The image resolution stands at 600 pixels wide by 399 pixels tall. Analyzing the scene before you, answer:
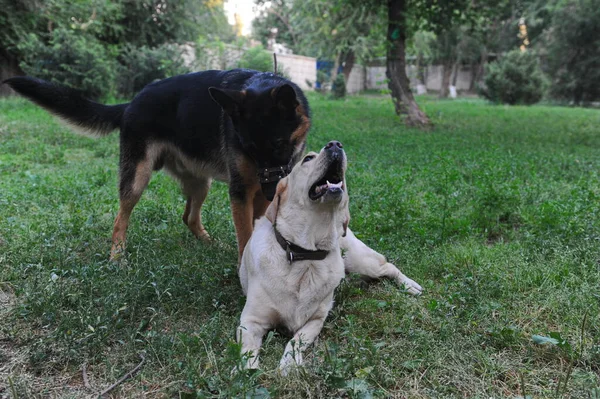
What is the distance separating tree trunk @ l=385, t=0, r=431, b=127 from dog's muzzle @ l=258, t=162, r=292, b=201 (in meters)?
10.0

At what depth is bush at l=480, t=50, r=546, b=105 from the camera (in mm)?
25297

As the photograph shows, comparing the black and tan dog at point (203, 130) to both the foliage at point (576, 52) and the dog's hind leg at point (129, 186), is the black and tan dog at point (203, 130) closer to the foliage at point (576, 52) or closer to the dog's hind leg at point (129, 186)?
the dog's hind leg at point (129, 186)

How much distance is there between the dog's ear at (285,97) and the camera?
137 inches

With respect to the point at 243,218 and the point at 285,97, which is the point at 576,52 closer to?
the point at 285,97

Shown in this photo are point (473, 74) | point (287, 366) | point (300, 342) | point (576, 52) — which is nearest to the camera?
point (287, 366)

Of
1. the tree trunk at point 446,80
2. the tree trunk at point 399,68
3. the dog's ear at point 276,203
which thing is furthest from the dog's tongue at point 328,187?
the tree trunk at point 446,80

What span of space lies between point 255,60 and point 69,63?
810cm

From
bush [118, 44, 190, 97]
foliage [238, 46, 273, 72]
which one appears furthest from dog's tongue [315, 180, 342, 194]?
foliage [238, 46, 273, 72]

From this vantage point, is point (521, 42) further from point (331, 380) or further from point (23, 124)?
point (331, 380)

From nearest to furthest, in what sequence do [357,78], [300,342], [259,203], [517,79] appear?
[300,342]
[259,203]
[517,79]
[357,78]

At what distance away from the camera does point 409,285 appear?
350 centimetres

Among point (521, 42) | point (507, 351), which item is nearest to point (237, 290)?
point (507, 351)

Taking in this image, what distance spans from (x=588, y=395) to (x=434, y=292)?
134cm

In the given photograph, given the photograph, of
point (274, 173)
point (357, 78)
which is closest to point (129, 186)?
point (274, 173)
